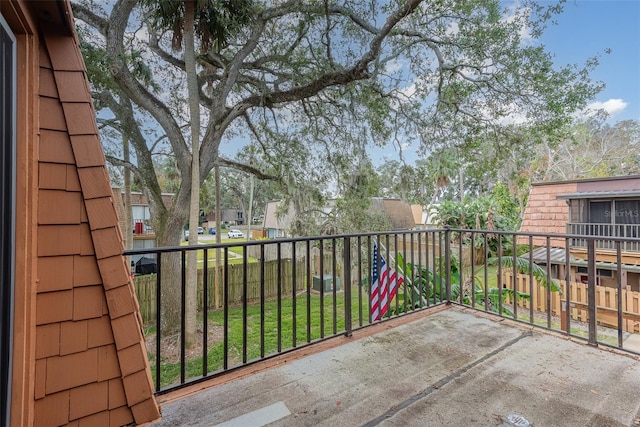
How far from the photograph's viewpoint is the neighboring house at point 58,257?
107 centimetres

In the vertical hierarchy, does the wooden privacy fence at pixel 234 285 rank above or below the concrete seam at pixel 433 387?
below

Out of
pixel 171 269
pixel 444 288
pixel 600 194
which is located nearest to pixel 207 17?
Answer: pixel 171 269

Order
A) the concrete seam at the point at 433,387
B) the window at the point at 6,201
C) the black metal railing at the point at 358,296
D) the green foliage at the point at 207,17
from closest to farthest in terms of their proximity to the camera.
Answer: the window at the point at 6,201 < the concrete seam at the point at 433,387 < the black metal railing at the point at 358,296 < the green foliage at the point at 207,17

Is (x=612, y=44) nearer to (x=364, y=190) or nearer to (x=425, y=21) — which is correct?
(x=425, y=21)

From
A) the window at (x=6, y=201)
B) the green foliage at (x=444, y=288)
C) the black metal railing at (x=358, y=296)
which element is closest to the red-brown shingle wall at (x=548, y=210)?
the black metal railing at (x=358, y=296)

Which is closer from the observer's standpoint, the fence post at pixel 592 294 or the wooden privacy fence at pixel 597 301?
the fence post at pixel 592 294

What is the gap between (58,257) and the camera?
50.1 inches

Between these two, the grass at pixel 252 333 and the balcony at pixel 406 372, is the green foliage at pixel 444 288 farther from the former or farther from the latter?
the grass at pixel 252 333

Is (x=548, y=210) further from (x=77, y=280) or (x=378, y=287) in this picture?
(x=77, y=280)

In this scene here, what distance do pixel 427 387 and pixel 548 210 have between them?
1111 centimetres

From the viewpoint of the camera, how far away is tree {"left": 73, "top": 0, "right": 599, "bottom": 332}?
193 inches

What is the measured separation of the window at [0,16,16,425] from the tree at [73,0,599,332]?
4176mm

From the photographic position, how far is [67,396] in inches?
50.3

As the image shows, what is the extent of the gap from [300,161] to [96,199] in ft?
19.5
